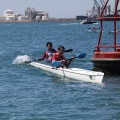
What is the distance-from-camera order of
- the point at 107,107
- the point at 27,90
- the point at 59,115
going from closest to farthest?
the point at 59,115, the point at 107,107, the point at 27,90

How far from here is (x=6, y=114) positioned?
16.8 m

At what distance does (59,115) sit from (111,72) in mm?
8075

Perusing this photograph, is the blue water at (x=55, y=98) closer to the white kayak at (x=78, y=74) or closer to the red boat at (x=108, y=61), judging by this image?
the white kayak at (x=78, y=74)

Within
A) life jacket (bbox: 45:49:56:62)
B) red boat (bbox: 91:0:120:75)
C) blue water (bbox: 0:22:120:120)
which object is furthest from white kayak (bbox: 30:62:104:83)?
red boat (bbox: 91:0:120:75)

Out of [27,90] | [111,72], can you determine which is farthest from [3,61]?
[27,90]

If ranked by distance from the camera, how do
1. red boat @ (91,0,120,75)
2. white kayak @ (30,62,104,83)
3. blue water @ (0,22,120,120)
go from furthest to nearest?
red boat @ (91,0,120,75) → white kayak @ (30,62,104,83) → blue water @ (0,22,120,120)

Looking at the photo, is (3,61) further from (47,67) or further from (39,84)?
(39,84)

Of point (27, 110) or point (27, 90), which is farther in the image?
point (27, 90)

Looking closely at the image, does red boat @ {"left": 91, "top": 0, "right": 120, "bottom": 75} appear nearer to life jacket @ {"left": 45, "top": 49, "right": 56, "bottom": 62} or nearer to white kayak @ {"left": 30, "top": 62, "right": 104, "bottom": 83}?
white kayak @ {"left": 30, "top": 62, "right": 104, "bottom": 83}

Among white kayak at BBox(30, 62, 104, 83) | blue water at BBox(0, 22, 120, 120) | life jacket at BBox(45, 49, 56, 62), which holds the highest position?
life jacket at BBox(45, 49, 56, 62)

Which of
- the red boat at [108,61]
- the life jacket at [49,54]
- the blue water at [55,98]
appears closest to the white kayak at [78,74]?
the blue water at [55,98]

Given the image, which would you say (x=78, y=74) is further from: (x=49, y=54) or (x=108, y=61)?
(x=49, y=54)

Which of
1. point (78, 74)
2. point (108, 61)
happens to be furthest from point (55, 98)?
point (108, 61)

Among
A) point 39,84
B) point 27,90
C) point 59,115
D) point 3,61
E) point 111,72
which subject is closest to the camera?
point 59,115
